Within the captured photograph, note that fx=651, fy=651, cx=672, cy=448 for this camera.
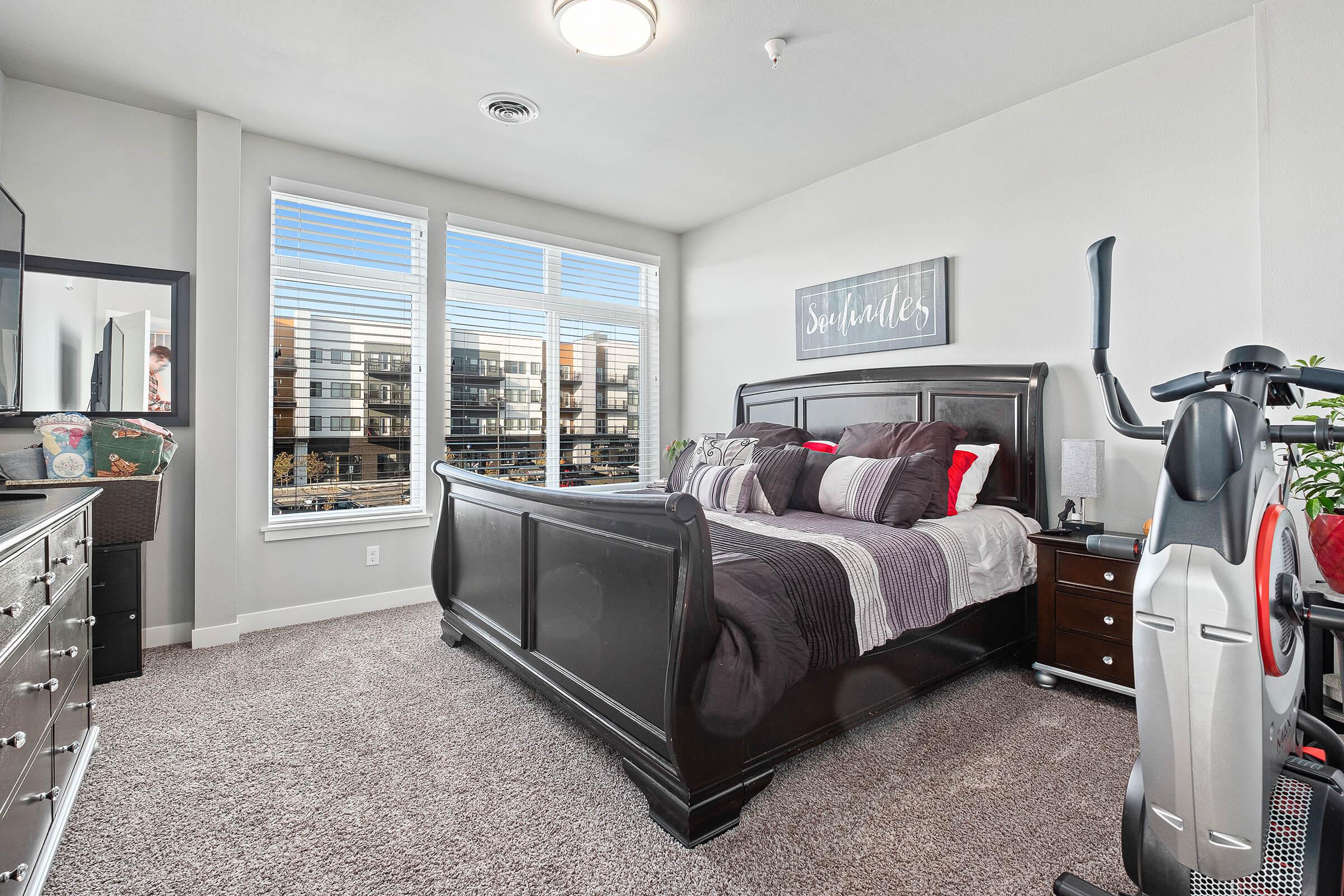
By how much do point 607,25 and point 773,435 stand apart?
2.09 m

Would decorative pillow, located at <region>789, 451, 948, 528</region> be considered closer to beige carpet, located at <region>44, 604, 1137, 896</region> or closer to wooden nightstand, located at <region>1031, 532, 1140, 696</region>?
wooden nightstand, located at <region>1031, 532, 1140, 696</region>

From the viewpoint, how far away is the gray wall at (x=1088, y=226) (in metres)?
2.57

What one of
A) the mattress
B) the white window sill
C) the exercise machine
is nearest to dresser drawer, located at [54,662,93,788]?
the white window sill

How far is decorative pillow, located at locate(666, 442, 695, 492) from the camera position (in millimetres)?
3580

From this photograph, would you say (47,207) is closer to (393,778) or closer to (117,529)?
(117,529)

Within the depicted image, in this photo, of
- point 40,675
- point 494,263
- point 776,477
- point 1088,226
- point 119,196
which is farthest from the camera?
point 494,263

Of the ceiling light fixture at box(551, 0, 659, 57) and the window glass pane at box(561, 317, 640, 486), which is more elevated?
the ceiling light fixture at box(551, 0, 659, 57)

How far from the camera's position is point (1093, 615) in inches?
101

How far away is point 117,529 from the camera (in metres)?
2.78

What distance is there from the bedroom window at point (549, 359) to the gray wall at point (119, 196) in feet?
4.47

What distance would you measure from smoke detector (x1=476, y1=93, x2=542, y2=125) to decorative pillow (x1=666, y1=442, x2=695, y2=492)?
192 centimetres

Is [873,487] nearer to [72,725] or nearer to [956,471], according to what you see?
[956,471]

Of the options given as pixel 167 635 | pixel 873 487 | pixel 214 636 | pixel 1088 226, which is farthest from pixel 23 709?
pixel 1088 226

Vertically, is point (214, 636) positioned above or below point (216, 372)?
below
